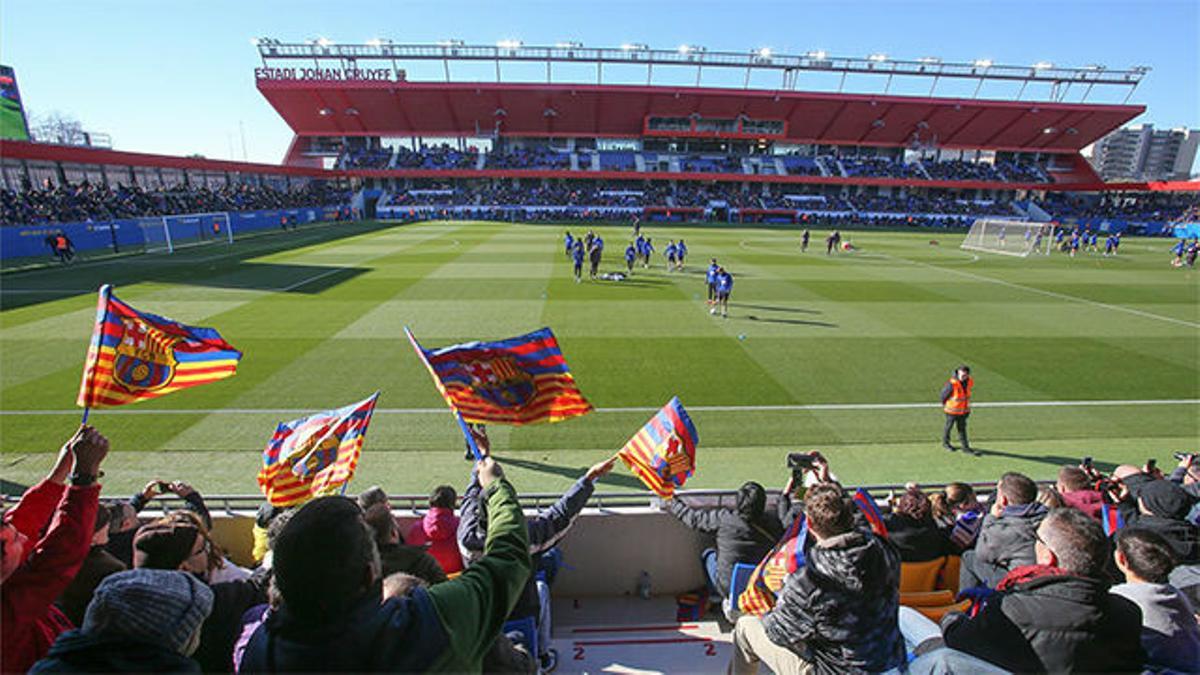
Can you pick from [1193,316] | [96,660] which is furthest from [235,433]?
[1193,316]

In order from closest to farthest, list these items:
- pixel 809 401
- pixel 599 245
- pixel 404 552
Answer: pixel 404 552
pixel 809 401
pixel 599 245

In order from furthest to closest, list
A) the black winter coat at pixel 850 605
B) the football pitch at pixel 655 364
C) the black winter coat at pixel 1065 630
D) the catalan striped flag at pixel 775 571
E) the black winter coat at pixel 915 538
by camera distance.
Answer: the football pitch at pixel 655 364
the black winter coat at pixel 915 538
the catalan striped flag at pixel 775 571
the black winter coat at pixel 850 605
the black winter coat at pixel 1065 630

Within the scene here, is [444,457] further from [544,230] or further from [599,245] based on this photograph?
[544,230]

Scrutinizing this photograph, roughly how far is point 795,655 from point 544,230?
156 feet

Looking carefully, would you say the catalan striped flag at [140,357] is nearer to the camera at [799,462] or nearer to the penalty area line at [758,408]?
the penalty area line at [758,408]

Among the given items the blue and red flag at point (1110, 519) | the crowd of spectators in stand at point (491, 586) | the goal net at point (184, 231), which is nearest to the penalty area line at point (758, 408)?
the crowd of spectators in stand at point (491, 586)

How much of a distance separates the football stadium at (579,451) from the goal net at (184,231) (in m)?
0.30

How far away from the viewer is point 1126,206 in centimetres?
7062

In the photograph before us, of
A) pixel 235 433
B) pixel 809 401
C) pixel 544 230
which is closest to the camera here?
pixel 235 433

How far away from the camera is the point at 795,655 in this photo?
3.52m

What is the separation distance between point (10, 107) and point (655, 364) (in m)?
46.3

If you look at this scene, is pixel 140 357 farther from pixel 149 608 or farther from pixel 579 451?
pixel 579 451

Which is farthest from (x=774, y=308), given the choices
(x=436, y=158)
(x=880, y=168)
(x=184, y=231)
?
(x=880, y=168)

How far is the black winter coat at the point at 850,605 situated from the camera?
9.78 ft
